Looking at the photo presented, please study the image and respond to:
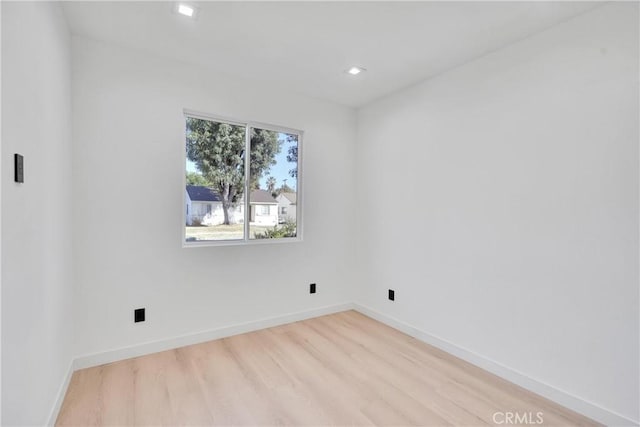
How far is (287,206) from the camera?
3537 mm

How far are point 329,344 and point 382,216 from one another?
1.48 metres

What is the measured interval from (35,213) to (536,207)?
298 centimetres

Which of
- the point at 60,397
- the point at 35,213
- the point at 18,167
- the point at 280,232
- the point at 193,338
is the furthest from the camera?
the point at 280,232

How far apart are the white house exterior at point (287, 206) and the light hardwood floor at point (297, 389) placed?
1314 millimetres

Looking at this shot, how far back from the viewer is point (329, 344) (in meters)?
2.91

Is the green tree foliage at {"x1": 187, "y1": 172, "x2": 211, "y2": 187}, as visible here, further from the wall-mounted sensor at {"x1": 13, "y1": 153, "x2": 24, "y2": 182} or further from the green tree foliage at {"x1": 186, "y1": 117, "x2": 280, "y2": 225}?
the wall-mounted sensor at {"x1": 13, "y1": 153, "x2": 24, "y2": 182}

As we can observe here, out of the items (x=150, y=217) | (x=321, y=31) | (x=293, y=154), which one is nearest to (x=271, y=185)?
(x=293, y=154)

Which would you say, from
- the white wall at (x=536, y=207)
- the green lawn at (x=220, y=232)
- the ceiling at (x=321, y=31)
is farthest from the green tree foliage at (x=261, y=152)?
the white wall at (x=536, y=207)

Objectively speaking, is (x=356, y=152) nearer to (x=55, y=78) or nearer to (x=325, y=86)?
(x=325, y=86)

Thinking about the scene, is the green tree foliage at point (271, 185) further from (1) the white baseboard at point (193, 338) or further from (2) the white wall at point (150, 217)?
(1) the white baseboard at point (193, 338)

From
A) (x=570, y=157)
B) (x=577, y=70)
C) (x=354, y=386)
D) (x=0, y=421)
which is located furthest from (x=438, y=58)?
(x=0, y=421)

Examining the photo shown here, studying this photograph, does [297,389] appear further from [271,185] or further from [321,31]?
[321,31]

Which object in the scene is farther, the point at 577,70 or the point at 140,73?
the point at 140,73

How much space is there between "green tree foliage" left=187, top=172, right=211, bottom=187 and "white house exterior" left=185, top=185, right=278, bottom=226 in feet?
0.10
